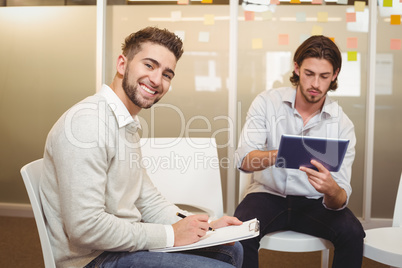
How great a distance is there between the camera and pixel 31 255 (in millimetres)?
2594

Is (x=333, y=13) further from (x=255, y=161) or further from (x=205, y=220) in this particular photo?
(x=205, y=220)

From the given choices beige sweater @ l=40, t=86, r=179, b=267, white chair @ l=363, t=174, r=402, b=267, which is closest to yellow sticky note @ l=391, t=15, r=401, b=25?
white chair @ l=363, t=174, r=402, b=267

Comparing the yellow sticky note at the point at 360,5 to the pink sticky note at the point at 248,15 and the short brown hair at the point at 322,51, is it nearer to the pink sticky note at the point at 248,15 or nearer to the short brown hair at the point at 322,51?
the pink sticky note at the point at 248,15

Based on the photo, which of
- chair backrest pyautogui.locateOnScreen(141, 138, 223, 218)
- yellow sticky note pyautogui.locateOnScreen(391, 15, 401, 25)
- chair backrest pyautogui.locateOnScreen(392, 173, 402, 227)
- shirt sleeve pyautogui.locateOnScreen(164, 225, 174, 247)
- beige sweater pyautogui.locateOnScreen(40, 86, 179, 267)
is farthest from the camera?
yellow sticky note pyautogui.locateOnScreen(391, 15, 401, 25)

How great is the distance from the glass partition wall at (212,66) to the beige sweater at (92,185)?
2.01 metres

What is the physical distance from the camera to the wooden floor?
2.50 meters

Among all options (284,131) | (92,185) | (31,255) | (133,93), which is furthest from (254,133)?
(31,255)

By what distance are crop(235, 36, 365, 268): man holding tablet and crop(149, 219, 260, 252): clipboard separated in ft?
0.90

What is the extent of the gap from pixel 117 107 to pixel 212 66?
209 centimetres

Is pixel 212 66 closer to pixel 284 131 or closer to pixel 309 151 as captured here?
pixel 284 131

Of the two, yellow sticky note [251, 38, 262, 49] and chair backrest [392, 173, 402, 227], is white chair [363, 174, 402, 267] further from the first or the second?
yellow sticky note [251, 38, 262, 49]

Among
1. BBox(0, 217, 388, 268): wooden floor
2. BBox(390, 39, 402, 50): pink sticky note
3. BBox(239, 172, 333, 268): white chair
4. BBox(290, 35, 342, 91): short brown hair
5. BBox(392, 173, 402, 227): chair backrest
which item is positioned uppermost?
BBox(390, 39, 402, 50): pink sticky note

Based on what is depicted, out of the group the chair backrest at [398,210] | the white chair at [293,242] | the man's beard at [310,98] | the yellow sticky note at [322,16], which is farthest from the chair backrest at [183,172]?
the yellow sticky note at [322,16]

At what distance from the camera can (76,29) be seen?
11.0ft
